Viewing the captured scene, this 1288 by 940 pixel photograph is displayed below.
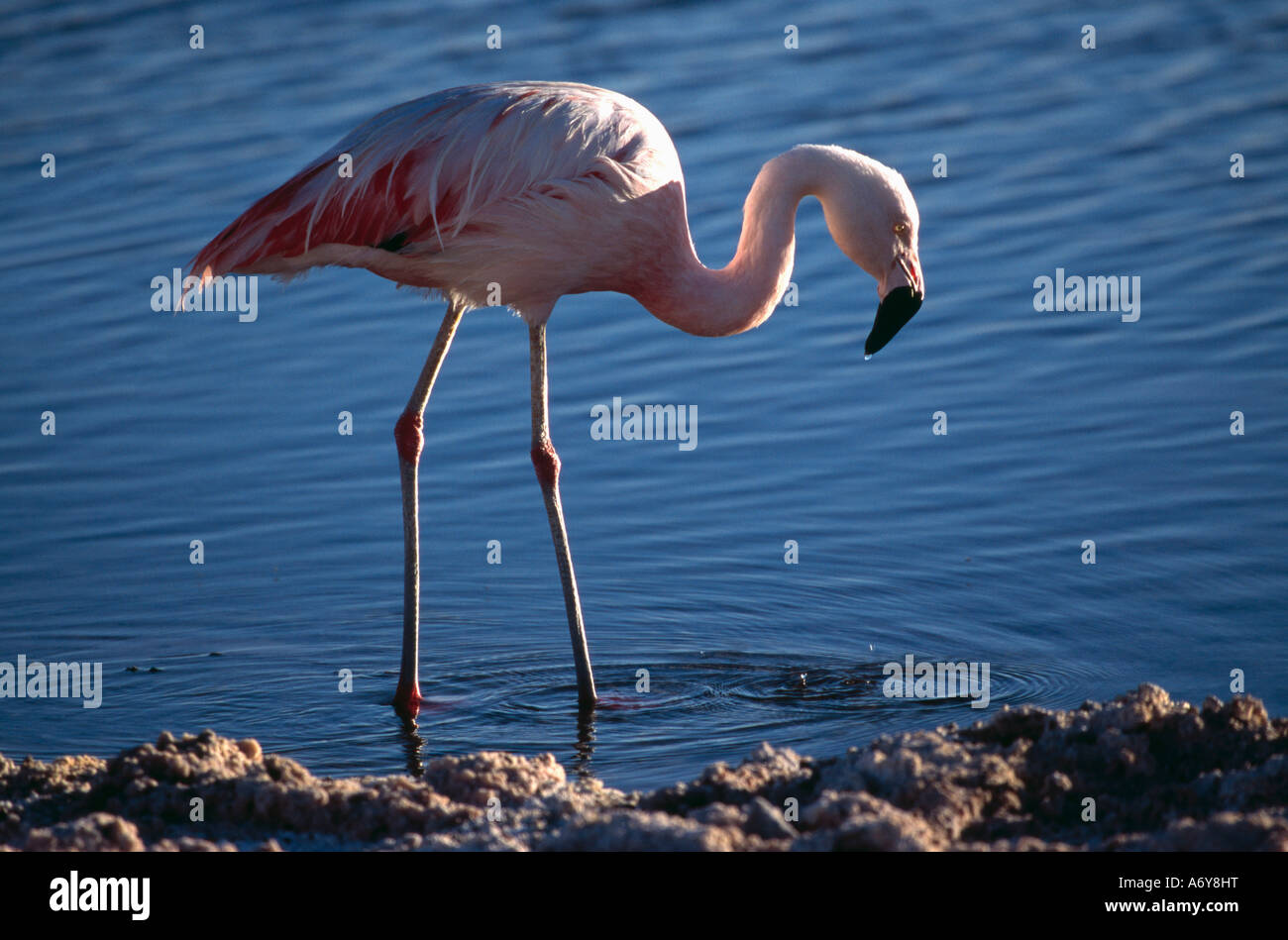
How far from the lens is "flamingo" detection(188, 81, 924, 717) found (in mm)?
6102

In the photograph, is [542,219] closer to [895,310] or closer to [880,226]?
[880,226]

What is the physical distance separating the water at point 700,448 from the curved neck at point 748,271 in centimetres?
132

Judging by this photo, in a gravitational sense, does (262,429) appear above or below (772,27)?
below

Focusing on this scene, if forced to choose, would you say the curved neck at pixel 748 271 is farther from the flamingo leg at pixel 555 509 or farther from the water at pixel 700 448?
the water at pixel 700 448

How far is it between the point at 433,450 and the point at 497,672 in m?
2.41

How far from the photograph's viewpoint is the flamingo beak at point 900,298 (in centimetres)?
627

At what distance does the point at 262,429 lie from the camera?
9062 millimetres

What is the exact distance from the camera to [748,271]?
6438 millimetres

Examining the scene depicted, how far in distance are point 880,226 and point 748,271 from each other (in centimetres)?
55

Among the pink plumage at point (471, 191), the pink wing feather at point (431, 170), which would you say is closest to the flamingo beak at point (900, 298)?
the pink plumage at point (471, 191)

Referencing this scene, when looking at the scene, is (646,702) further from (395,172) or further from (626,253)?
(395,172)

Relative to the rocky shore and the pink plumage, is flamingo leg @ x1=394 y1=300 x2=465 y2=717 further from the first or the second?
the rocky shore

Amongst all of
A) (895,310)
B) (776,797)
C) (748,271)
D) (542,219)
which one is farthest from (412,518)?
(776,797)
